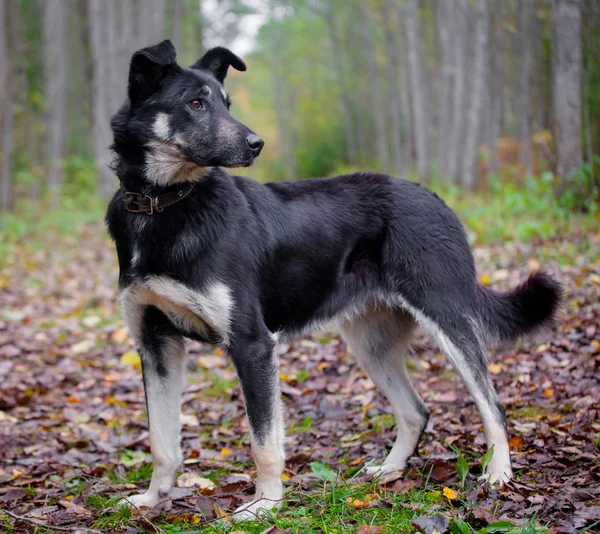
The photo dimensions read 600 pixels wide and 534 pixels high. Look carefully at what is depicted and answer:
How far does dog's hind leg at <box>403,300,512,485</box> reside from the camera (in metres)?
3.75

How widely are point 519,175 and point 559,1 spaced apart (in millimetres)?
9220

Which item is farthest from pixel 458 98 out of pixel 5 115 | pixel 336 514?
pixel 336 514

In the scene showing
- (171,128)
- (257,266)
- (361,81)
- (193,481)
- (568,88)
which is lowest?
(193,481)

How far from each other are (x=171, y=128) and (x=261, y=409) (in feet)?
5.52

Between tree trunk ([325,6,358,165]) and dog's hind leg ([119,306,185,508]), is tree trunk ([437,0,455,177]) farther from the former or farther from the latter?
dog's hind leg ([119,306,185,508])

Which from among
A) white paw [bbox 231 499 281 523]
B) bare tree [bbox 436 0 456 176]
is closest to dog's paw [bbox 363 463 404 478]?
white paw [bbox 231 499 281 523]

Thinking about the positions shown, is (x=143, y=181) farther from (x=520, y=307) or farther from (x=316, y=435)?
(x=520, y=307)

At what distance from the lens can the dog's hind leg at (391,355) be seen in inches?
169

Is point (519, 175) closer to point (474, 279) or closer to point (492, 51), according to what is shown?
point (492, 51)

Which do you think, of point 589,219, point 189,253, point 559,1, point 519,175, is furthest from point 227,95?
point 519,175

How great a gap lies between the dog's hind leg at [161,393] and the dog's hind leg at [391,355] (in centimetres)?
128

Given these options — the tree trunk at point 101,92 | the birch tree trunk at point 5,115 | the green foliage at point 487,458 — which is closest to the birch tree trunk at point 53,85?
A: the birch tree trunk at point 5,115

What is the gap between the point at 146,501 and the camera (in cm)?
380

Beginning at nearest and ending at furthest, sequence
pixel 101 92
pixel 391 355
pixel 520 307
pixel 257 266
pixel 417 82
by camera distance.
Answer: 1. pixel 257 266
2. pixel 520 307
3. pixel 391 355
4. pixel 101 92
5. pixel 417 82
